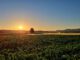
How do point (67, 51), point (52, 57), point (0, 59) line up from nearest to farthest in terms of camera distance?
point (0, 59)
point (52, 57)
point (67, 51)

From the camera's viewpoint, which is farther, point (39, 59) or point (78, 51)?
point (78, 51)

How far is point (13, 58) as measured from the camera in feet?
57.9

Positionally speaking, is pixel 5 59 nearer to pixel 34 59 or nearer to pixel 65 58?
pixel 34 59

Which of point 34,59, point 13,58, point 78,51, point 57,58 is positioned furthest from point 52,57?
point 78,51

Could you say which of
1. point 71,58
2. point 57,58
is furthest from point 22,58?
point 71,58

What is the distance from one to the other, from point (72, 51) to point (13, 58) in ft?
23.1

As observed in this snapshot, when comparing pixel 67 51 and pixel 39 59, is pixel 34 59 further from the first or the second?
pixel 67 51

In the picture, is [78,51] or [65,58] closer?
[65,58]

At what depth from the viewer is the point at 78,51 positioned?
22.3 metres

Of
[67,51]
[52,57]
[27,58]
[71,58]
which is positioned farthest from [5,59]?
[67,51]

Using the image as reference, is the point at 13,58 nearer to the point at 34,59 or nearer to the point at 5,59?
the point at 5,59

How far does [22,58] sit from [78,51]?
7154 millimetres

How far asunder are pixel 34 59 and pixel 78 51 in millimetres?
6544

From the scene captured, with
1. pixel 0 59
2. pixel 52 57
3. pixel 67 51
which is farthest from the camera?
pixel 67 51
